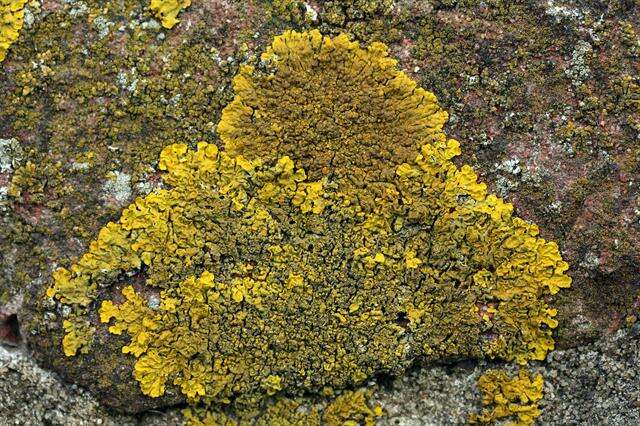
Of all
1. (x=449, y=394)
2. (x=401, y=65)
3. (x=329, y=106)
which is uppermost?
(x=401, y=65)

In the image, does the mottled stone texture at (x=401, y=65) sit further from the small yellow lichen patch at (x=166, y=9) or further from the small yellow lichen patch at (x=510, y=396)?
the small yellow lichen patch at (x=510, y=396)

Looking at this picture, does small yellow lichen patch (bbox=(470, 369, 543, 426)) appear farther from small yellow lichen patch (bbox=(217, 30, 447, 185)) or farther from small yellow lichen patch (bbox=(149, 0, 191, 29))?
small yellow lichen patch (bbox=(149, 0, 191, 29))

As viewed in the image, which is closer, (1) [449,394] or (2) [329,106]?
(2) [329,106]

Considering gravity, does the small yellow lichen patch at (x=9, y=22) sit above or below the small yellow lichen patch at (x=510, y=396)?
above

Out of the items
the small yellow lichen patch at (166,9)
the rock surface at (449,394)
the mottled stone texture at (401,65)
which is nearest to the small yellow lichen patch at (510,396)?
the rock surface at (449,394)

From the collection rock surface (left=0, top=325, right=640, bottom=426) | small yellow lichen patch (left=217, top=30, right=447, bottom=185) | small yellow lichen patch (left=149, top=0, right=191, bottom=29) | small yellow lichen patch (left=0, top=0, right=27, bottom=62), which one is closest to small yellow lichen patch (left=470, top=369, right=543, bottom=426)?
rock surface (left=0, top=325, right=640, bottom=426)

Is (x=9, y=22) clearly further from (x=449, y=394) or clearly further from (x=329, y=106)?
(x=449, y=394)

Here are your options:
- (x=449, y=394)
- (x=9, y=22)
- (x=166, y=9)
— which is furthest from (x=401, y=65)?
(x=9, y=22)

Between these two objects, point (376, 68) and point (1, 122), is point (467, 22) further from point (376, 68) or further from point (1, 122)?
point (1, 122)
